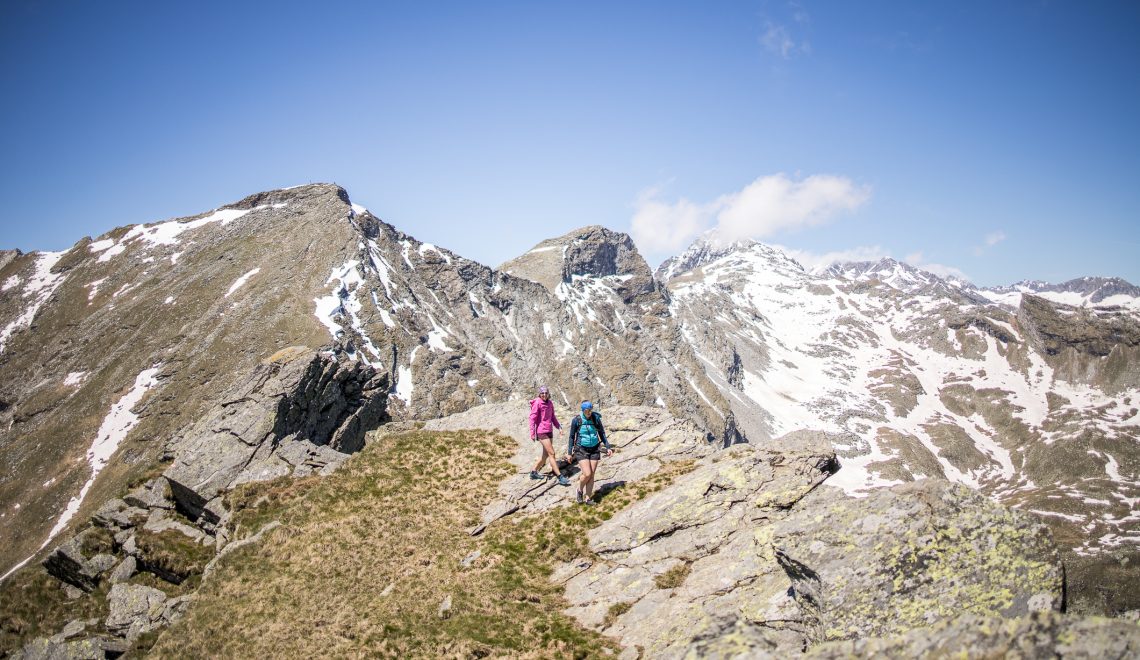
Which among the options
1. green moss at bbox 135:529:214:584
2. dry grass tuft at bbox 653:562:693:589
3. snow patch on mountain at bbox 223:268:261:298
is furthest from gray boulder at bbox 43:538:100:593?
snow patch on mountain at bbox 223:268:261:298

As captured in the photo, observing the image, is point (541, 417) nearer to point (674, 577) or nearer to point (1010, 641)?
point (674, 577)

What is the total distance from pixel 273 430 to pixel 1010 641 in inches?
1391

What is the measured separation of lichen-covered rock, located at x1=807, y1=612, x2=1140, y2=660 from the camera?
552 centimetres

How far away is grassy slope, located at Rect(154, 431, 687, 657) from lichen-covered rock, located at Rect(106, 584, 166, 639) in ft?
8.12

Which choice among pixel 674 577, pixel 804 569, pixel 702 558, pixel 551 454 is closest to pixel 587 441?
pixel 551 454

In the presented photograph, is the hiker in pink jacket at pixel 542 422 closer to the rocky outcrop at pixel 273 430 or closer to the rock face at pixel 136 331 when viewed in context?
the rocky outcrop at pixel 273 430

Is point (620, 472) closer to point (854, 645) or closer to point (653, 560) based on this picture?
point (653, 560)

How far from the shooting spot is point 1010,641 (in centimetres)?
612

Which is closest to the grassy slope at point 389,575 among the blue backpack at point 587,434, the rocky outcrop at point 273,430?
the rocky outcrop at point 273,430

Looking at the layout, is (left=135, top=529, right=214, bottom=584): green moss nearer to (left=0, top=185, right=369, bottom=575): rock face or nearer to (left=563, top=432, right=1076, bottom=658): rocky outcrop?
(left=563, top=432, right=1076, bottom=658): rocky outcrop

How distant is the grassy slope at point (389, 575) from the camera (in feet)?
50.5

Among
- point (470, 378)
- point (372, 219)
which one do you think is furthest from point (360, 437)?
point (372, 219)

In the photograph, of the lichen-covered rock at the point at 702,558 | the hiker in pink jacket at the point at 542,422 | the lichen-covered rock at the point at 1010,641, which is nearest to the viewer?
the lichen-covered rock at the point at 1010,641

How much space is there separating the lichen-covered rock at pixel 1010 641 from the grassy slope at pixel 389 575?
28.3 feet
